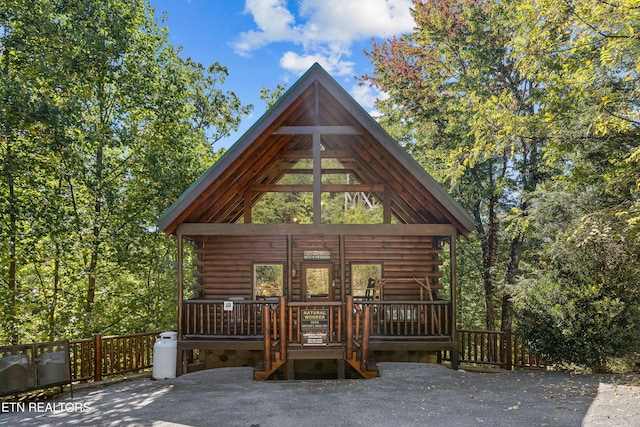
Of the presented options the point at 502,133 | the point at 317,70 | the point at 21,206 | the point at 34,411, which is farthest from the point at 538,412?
the point at 21,206

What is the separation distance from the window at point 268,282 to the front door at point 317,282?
81cm

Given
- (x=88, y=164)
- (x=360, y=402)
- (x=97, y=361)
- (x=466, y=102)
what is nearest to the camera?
(x=360, y=402)

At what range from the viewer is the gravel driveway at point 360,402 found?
679 cm

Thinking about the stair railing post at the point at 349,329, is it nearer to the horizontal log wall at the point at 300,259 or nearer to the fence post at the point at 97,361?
the horizontal log wall at the point at 300,259

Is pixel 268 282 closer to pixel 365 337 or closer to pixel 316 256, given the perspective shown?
pixel 316 256

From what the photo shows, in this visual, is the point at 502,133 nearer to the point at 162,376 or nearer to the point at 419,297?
the point at 419,297

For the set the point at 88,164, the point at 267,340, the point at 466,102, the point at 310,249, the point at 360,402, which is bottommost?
the point at 360,402

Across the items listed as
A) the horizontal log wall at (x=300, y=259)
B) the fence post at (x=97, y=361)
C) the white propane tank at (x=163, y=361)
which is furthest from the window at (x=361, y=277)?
the fence post at (x=97, y=361)

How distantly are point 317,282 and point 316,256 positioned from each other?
49.2 inches

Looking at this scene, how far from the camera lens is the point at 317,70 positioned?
33.0 feet

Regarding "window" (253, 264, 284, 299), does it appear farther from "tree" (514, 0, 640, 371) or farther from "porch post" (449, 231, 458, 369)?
"tree" (514, 0, 640, 371)

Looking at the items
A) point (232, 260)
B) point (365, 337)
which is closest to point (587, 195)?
point (365, 337)

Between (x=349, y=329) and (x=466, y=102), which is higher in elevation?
(x=466, y=102)

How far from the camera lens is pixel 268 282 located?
14.9 m
